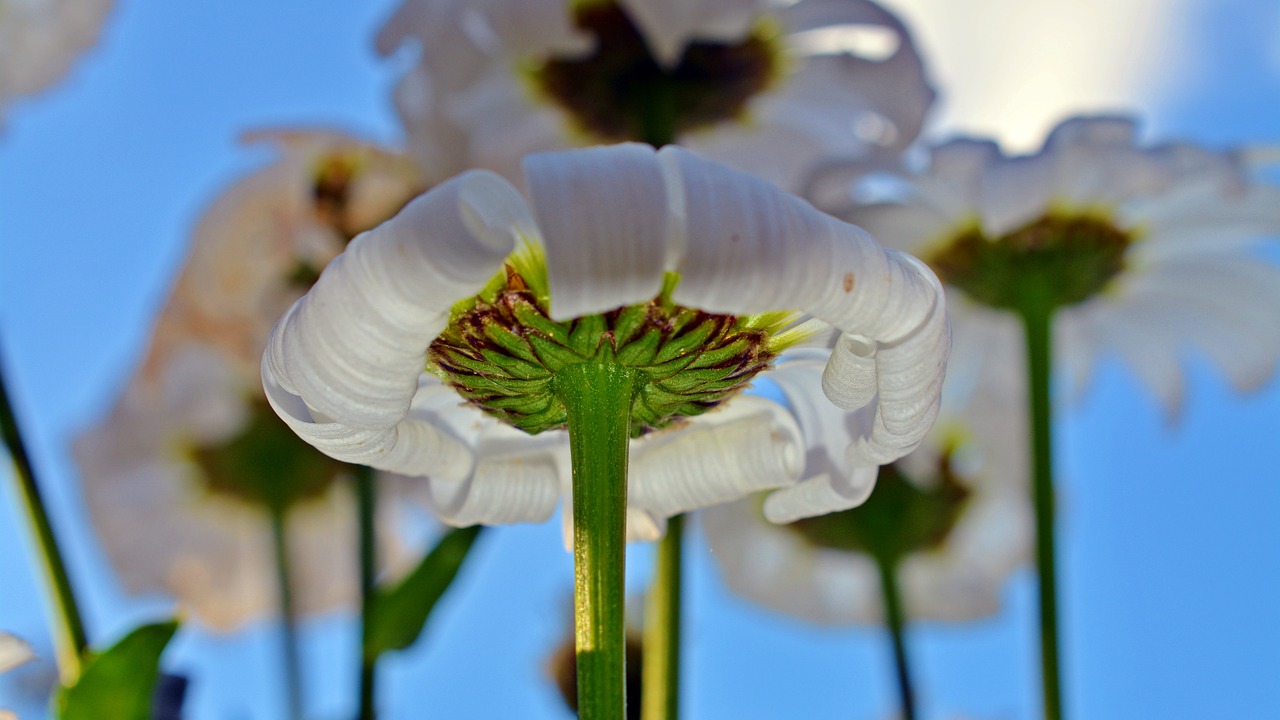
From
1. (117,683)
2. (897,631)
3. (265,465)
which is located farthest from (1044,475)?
(265,465)

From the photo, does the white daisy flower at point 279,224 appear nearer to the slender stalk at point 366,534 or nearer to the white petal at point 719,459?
the slender stalk at point 366,534

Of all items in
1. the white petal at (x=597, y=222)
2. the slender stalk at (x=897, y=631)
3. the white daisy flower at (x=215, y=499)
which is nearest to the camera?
the white petal at (x=597, y=222)

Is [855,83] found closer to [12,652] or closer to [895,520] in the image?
[895,520]

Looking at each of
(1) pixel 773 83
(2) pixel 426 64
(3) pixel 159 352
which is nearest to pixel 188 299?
(3) pixel 159 352

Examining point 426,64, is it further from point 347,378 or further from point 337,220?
point 347,378

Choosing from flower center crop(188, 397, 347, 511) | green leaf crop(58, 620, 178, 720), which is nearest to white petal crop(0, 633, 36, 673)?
green leaf crop(58, 620, 178, 720)

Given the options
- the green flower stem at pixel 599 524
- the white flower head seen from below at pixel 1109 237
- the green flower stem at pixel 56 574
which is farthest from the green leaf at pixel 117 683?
the white flower head seen from below at pixel 1109 237
